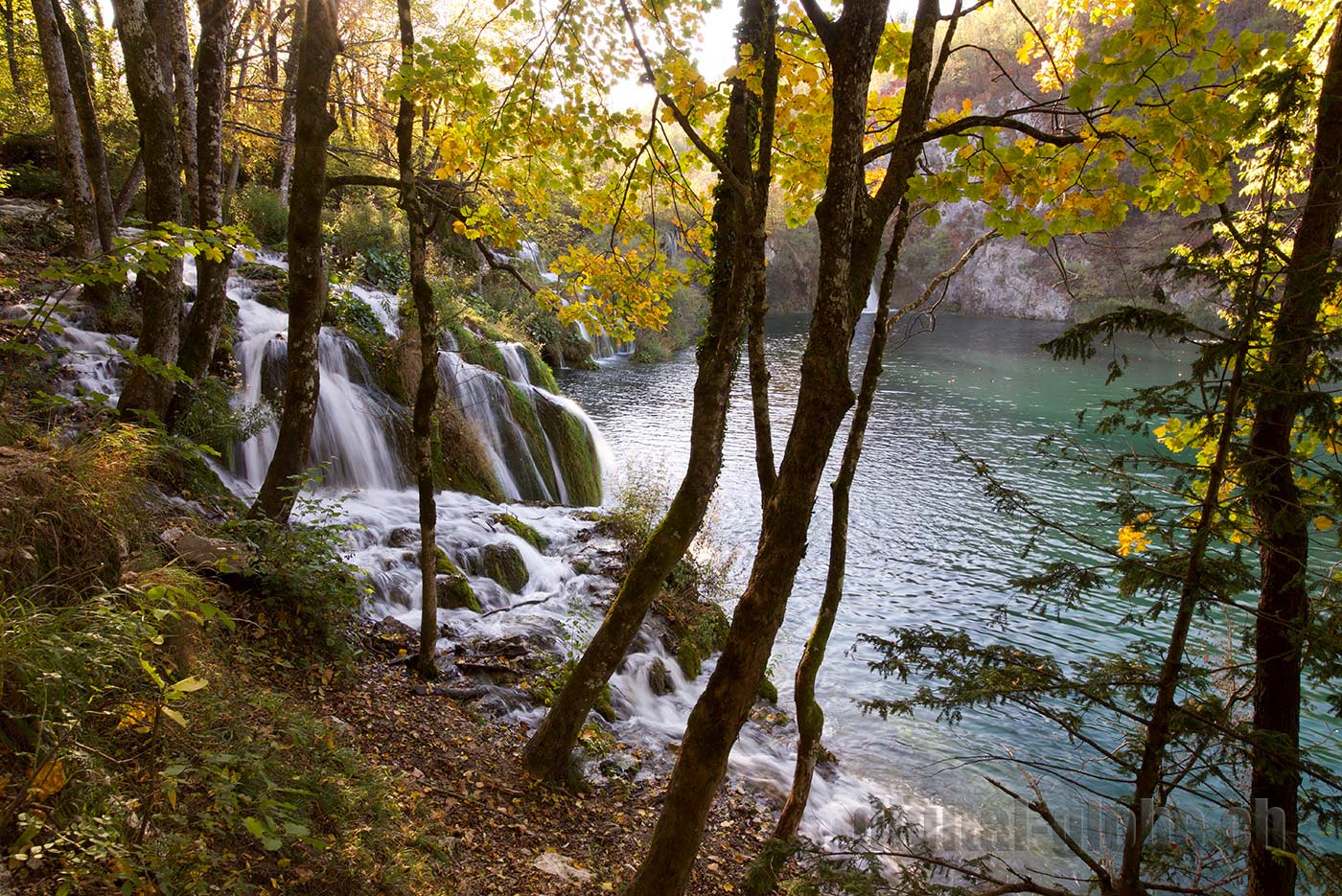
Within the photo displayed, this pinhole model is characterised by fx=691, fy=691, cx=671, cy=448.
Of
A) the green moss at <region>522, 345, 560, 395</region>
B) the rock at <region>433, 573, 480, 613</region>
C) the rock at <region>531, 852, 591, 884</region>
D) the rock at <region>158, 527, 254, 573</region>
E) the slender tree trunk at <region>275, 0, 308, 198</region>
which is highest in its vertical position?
the slender tree trunk at <region>275, 0, 308, 198</region>

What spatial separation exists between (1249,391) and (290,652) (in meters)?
6.03

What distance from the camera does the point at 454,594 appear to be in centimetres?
804

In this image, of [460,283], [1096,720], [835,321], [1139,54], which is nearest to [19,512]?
[835,321]

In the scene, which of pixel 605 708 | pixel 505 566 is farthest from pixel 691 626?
pixel 505 566

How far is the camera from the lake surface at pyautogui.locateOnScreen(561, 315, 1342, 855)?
27.2 ft

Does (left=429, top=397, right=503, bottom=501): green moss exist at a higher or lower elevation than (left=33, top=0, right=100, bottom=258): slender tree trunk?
lower

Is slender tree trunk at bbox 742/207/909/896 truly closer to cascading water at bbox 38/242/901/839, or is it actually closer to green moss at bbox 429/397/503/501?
cascading water at bbox 38/242/901/839

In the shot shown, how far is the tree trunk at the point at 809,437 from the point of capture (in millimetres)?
3086

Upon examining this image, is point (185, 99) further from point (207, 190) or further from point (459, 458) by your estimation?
point (459, 458)

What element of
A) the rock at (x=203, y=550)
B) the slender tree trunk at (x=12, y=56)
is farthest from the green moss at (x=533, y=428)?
the slender tree trunk at (x=12, y=56)

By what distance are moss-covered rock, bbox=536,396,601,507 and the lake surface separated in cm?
167

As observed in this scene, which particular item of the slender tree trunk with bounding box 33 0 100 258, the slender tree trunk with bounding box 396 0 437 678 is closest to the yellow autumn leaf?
the slender tree trunk with bounding box 396 0 437 678

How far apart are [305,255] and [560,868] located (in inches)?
201

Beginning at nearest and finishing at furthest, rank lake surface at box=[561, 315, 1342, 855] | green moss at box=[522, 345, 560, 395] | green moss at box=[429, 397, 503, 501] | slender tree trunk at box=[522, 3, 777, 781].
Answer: slender tree trunk at box=[522, 3, 777, 781] → lake surface at box=[561, 315, 1342, 855] → green moss at box=[429, 397, 503, 501] → green moss at box=[522, 345, 560, 395]
